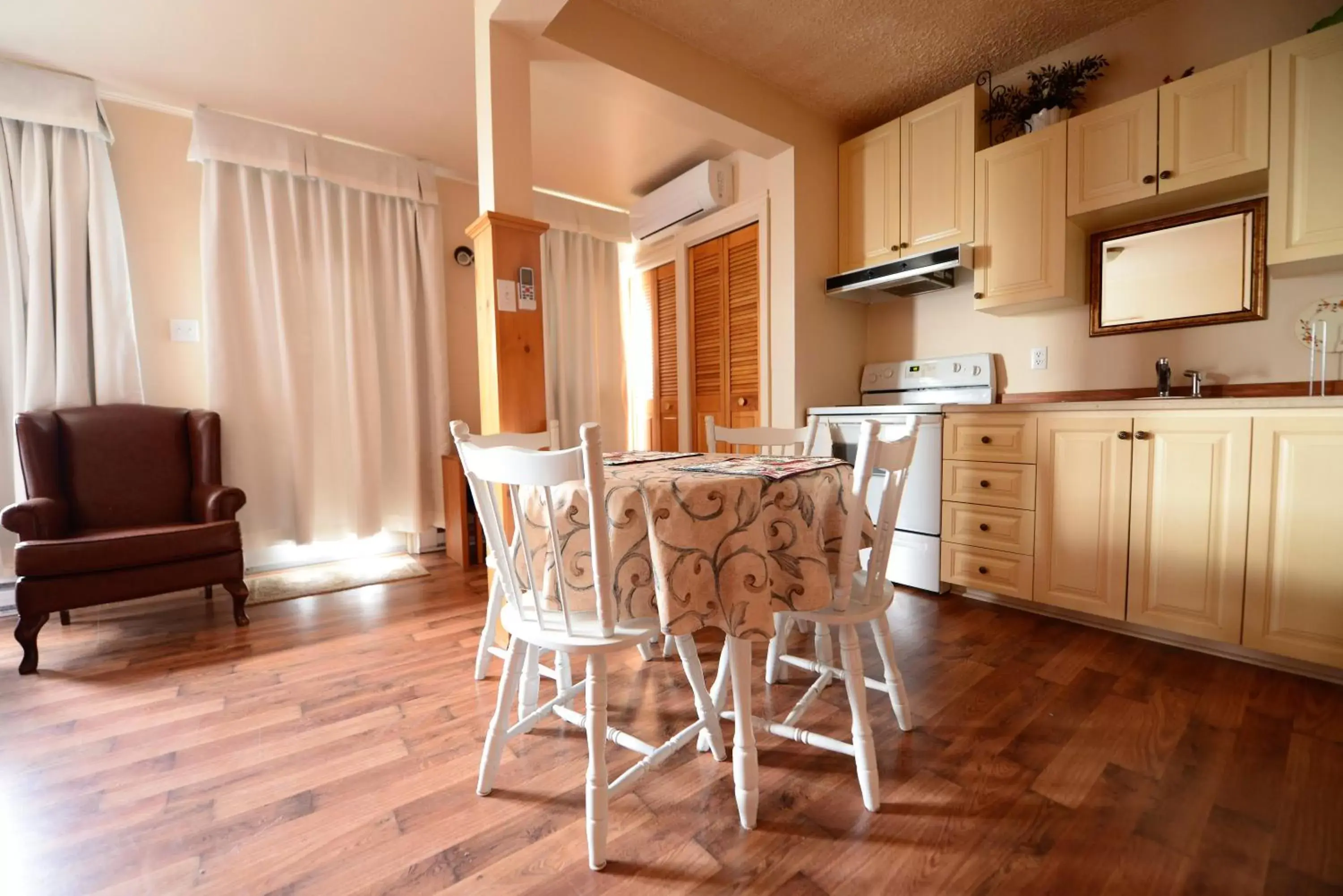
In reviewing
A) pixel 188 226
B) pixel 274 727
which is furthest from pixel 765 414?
pixel 188 226

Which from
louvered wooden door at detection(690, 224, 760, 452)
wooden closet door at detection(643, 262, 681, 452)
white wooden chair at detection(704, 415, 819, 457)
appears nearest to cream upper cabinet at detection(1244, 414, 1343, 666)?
white wooden chair at detection(704, 415, 819, 457)

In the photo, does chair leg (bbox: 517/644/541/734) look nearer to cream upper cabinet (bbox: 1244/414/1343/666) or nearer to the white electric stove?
the white electric stove

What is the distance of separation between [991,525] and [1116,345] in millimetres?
998

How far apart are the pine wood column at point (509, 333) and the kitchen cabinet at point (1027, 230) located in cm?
205

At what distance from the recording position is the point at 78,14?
220 centimetres

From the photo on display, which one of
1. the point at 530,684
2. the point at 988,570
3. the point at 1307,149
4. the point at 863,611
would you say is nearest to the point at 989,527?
the point at 988,570

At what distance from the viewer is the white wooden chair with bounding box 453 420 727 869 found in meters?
1.01

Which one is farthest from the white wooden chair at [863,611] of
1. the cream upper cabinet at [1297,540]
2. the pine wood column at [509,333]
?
the cream upper cabinet at [1297,540]

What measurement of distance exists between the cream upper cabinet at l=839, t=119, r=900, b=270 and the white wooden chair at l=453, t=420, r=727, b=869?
8.24 feet

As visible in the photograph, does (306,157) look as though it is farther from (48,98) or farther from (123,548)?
(123,548)

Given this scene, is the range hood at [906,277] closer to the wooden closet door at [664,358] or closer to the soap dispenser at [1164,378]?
the soap dispenser at [1164,378]

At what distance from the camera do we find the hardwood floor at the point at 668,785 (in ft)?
3.51

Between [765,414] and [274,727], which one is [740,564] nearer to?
[274,727]

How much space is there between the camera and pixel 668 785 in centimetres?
133
